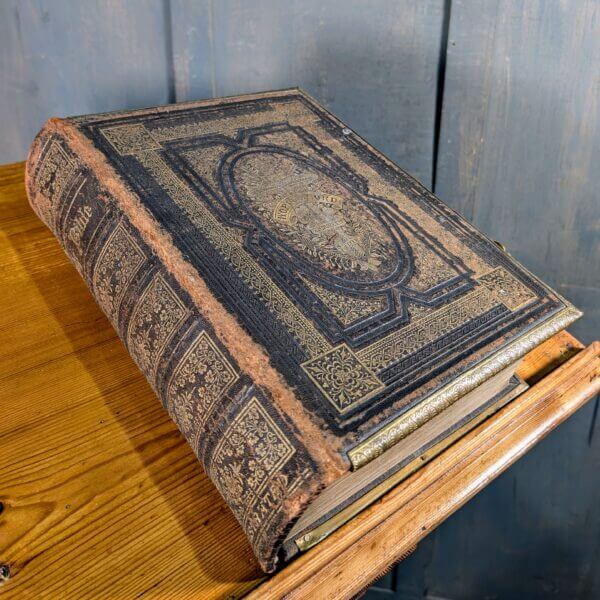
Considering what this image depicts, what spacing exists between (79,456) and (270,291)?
24 cm

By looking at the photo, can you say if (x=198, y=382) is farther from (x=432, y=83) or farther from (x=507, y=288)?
(x=432, y=83)

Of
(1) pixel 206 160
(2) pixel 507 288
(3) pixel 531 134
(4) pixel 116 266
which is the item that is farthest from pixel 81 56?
(2) pixel 507 288

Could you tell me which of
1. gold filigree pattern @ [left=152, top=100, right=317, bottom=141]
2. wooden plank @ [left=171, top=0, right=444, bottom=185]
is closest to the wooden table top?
gold filigree pattern @ [left=152, top=100, right=317, bottom=141]

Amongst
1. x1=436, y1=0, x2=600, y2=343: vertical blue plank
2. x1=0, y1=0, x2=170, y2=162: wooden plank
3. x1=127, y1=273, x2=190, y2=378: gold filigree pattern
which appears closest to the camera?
x1=127, y1=273, x2=190, y2=378: gold filigree pattern

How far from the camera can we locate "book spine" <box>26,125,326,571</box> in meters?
0.48

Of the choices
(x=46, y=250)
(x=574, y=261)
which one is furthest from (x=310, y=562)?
(x=574, y=261)

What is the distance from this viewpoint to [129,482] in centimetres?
59

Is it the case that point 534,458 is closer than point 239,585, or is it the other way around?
point 239,585

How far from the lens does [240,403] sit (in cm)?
51

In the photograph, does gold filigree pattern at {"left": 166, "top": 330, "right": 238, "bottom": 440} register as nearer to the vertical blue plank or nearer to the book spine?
the book spine

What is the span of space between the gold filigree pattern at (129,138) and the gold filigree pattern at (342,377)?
36 cm

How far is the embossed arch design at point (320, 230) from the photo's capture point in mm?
597

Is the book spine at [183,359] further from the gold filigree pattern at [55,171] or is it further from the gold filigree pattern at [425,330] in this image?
the gold filigree pattern at [425,330]

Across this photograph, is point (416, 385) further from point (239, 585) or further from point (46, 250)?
point (46, 250)
